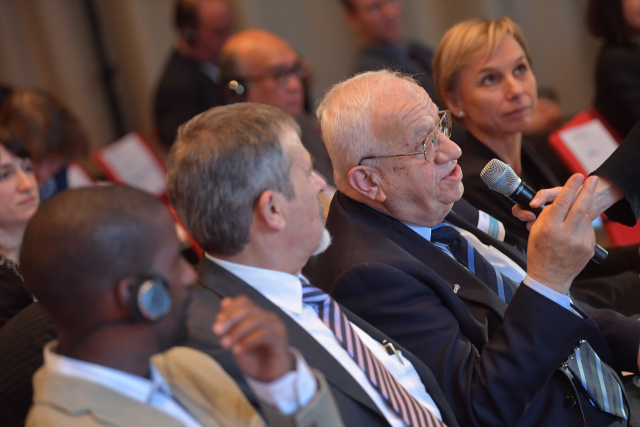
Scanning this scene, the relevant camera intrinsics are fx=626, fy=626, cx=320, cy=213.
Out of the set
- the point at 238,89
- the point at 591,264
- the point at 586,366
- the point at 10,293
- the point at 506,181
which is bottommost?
the point at 591,264

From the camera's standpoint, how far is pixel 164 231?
1111 mm

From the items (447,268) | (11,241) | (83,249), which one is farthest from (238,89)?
(83,249)

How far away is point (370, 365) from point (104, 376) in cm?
56

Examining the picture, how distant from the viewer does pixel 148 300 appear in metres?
1.02

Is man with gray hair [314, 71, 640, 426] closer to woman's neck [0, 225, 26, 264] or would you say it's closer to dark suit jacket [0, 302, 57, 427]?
dark suit jacket [0, 302, 57, 427]

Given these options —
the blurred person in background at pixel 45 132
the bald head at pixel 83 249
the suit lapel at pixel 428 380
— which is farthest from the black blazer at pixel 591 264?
the blurred person in background at pixel 45 132

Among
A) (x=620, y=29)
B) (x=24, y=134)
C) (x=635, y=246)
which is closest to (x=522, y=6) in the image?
(x=620, y=29)

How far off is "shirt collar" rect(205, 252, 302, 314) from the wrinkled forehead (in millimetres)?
551

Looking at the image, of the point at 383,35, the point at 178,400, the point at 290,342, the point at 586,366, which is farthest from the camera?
the point at 383,35

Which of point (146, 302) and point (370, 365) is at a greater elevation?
point (146, 302)

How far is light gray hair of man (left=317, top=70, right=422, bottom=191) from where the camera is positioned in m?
1.73

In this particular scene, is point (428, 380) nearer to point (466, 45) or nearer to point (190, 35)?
point (466, 45)

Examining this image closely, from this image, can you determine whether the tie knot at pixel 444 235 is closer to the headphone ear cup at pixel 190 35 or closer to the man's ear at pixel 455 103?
the man's ear at pixel 455 103

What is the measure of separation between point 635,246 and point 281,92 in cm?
200
